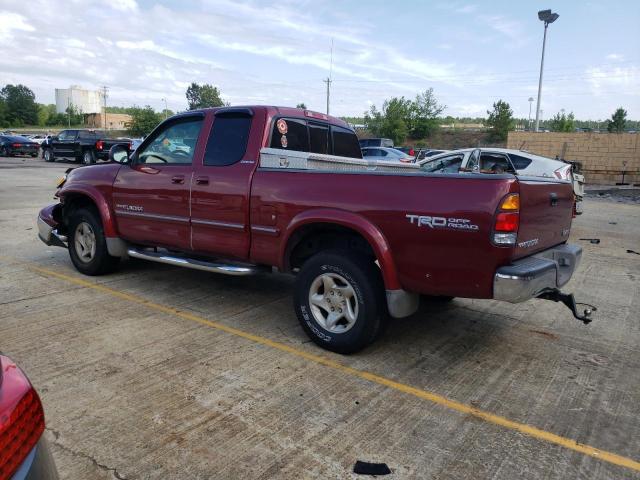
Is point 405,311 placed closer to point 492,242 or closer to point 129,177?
point 492,242

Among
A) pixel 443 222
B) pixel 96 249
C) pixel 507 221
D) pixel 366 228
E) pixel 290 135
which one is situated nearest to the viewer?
pixel 507 221

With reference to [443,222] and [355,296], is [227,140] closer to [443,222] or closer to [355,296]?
[355,296]

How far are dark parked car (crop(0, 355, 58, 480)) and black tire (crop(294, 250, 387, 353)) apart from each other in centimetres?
245

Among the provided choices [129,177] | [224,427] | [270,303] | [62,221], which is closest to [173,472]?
[224,427]

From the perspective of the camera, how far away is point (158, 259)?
5.28 meters

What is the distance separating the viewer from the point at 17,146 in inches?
1260

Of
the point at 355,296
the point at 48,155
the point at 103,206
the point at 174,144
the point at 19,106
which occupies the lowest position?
the point at 355,296

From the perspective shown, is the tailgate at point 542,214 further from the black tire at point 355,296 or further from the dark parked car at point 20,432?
the dark parked car at point 20,432

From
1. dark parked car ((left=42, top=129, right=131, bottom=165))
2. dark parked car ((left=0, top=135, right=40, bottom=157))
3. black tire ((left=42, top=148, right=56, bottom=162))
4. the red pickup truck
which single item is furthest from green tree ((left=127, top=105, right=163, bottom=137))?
the red pickup truck

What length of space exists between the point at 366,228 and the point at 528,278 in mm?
1138

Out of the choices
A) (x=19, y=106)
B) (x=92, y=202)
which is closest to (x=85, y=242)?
(x=92, y=202)

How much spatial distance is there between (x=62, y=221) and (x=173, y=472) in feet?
15.8

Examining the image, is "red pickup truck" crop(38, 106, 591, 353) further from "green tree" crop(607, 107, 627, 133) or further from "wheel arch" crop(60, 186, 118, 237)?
"green tree" crop(607, 107, 627, 133)

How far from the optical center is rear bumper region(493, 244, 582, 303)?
328 centimetres
